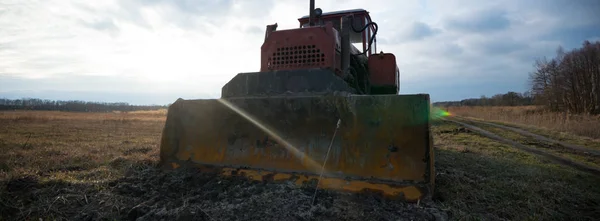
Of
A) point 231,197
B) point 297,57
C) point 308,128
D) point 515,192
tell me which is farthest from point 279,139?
point 515,192

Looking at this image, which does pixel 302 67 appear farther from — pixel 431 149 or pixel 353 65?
pixel 431 149

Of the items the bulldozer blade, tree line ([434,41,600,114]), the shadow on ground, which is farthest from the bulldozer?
tree line ([434,41,600,114])

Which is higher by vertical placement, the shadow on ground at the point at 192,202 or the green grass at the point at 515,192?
the shadow on ground at the point at 192,202

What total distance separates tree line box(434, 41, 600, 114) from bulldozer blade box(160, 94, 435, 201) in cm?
3849

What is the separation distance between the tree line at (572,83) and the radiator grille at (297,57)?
38.2 metres

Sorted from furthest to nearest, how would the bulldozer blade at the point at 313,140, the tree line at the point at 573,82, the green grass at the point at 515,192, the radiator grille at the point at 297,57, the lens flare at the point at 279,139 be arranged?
the tree line at the point at 573,82, the radiator grille at the point at 297,57, the lens flare at the point at 279,139, the bulldozer blade at the point at 313,140, the green grass at the point at 515,192

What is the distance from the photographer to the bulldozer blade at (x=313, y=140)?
3.15 m

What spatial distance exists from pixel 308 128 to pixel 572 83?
151 feet

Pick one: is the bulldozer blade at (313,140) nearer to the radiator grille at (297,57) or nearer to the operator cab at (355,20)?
the radiator grille at (297,57)

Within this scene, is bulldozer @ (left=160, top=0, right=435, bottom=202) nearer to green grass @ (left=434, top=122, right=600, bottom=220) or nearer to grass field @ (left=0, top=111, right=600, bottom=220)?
grass field @ (left=0, top=111, right=600, bottom=220)

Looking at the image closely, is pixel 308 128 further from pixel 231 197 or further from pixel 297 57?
pixel 297 57

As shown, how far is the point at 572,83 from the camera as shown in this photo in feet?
121

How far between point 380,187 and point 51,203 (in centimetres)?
308

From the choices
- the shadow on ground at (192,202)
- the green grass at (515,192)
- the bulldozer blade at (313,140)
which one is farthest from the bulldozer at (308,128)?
the green grass at (515,192)
